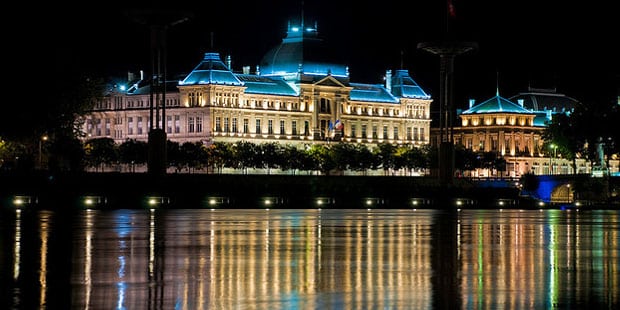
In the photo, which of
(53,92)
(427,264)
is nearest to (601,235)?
(427,264)

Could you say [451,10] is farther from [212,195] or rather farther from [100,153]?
[100,153]

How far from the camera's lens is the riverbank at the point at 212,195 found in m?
93.8

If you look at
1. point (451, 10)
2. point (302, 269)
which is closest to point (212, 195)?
point (451, 10)

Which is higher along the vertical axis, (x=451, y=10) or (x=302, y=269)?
(x=451, y=10)

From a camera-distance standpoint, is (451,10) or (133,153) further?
(133,153)

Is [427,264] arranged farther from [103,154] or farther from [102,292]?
[103,154]

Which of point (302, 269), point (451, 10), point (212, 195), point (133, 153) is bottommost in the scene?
point (302, 269)

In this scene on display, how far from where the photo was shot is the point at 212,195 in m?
106

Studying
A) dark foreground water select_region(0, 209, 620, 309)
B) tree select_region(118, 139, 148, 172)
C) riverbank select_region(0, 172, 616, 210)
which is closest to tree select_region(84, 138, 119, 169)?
tree select_region(118, 139, 148, 172)

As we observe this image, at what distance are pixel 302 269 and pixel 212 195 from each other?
72447 millimetres

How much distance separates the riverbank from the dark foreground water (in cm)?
3932

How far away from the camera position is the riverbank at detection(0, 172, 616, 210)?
9375cm

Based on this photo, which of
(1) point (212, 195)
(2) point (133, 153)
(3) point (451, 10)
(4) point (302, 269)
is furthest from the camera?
(2) point (133, 153)

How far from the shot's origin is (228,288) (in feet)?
96.7
